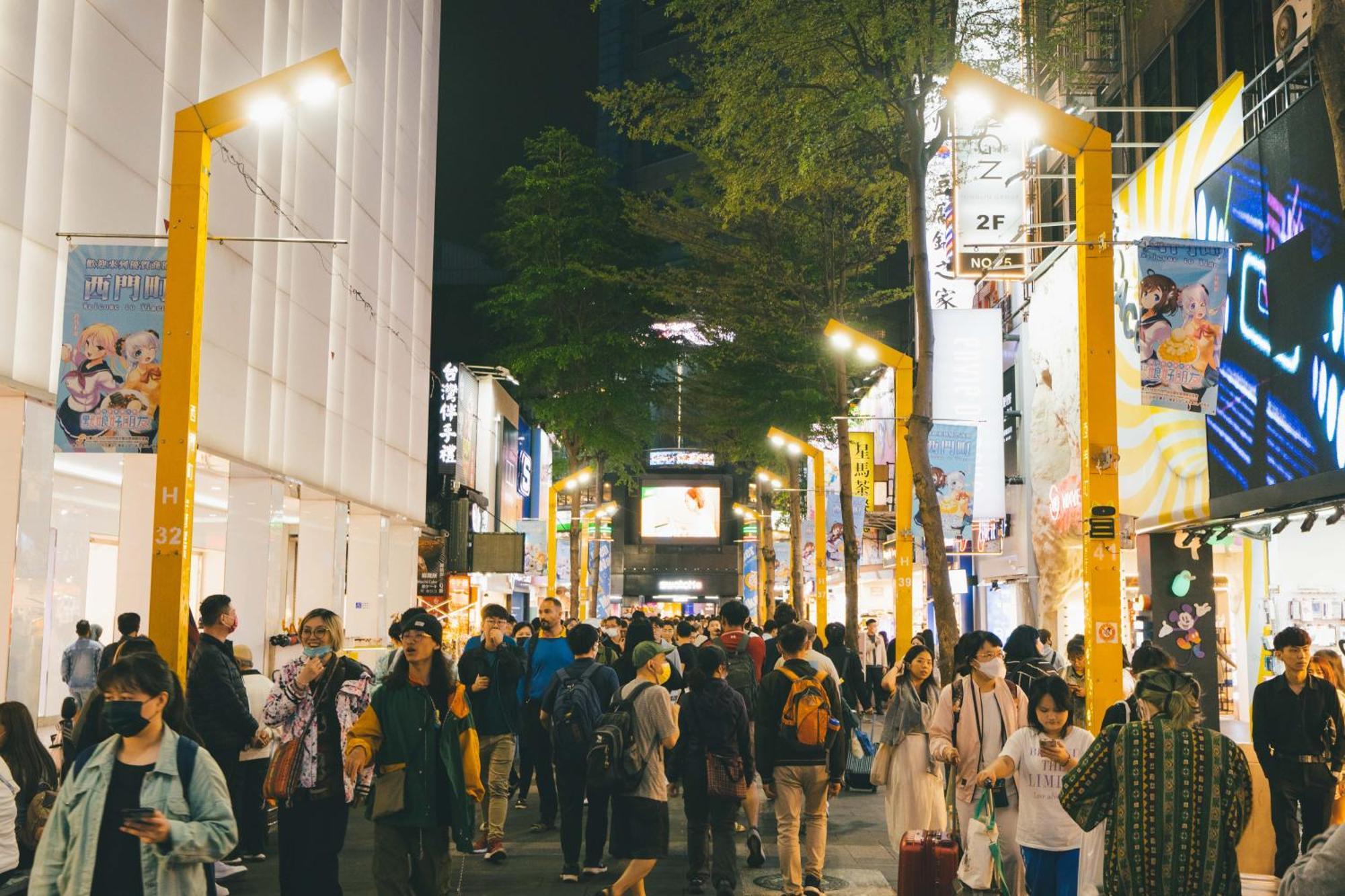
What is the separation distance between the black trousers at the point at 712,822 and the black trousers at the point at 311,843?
3132 millimetres

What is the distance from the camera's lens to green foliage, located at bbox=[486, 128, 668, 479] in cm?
3931

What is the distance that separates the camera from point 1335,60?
369 inches

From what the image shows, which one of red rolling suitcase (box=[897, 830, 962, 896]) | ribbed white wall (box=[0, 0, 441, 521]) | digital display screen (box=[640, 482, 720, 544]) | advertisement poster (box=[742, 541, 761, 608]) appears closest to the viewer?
red rolling suitcase (box=[897, 830, 962, 896])

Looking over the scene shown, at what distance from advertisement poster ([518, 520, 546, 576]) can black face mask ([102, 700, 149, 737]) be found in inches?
1908

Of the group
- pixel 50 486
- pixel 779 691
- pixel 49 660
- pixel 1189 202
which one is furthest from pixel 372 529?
pixel 779 691

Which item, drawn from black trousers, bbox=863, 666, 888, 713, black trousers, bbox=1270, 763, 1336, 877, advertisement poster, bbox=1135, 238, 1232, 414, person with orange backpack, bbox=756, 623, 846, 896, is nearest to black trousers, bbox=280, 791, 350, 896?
person with orange backpack, bbox=756, 623, 846, 896

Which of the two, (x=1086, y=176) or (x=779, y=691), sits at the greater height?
(x=1086, y=176)

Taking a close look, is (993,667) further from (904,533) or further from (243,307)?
(243,307)

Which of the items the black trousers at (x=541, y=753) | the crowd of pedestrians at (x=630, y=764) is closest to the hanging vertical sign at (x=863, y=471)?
the crowd of pedestrians at (x=630, y=764)

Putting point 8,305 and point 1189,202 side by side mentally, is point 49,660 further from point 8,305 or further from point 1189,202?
point 1189,202

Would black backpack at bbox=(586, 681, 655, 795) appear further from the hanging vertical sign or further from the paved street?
the hanging vertical sign

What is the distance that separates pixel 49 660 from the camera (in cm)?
1792

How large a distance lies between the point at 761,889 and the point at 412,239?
72.3 feet

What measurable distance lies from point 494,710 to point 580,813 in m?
1.59
